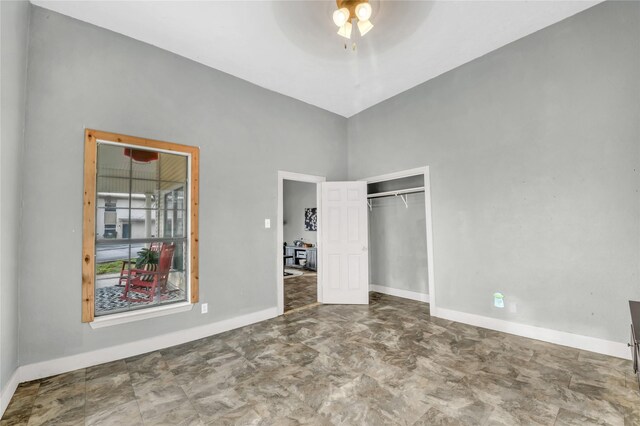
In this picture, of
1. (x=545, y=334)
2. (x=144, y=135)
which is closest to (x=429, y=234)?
(x=545, y=334)

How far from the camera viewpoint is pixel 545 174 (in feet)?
10.1

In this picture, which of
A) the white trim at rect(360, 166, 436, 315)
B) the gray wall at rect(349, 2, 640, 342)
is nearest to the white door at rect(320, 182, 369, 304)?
the white trim at rect(360, 166, 436, 315)

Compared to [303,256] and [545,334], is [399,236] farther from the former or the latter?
[303,256]

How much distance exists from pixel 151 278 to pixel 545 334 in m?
4.72

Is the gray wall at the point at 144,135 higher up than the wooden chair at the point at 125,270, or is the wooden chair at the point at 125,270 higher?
the gray wall at the point at 144,135

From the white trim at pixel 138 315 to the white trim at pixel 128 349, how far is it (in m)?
0.24

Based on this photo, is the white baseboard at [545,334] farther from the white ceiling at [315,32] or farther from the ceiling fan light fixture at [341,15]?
the ceiling fan light fixture at [341,15]

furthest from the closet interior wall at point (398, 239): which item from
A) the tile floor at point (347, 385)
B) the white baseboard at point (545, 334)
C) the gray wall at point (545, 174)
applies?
the tile floor at point (347, 385)

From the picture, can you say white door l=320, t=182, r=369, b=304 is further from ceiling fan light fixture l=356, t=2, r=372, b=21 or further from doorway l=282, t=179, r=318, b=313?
ceiling fan light fixture l=356, t=2, r=372, b=21

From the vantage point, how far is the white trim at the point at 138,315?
271 cm

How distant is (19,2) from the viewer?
2.30 metres

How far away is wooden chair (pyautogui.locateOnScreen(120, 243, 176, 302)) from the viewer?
11.5 feet

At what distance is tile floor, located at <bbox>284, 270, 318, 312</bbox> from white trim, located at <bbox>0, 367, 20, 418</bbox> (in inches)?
111

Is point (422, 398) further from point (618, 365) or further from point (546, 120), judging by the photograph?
point (546, 120)
